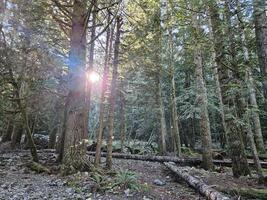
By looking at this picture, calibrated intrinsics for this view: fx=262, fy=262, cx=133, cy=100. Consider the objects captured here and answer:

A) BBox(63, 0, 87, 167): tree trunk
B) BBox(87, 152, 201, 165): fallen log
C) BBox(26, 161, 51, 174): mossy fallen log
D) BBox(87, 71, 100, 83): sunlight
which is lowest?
BBox(26, 161, 51, 174): mossy fallen log

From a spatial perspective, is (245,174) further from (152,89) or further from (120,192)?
(152,89)

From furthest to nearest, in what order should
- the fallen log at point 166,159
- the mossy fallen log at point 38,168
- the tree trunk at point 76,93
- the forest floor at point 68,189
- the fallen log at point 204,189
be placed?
the fallen log at point 166,159 → the mossy fallen log at point 38,168 → the tree trunk at point 76,93 → the forest floor at point 68,189 → the fallen log at point 204,189

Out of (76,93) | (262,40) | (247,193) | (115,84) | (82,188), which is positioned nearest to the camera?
(262,40)

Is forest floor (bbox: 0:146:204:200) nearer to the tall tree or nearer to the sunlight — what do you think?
the tall tree

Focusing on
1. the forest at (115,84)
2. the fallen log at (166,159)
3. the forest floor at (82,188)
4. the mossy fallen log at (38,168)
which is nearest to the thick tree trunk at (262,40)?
the forest at (115,84)

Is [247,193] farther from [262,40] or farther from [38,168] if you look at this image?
[38,168]

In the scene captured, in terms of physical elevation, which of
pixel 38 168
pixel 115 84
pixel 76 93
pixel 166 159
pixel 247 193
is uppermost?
pixel 115 84

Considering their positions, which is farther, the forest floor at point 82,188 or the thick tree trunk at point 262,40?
the forest floor at point 82,188

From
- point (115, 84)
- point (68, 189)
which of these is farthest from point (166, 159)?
point (68, 189)

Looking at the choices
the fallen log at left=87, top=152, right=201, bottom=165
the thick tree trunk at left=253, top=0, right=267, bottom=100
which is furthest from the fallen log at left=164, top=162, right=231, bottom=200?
the fallen log at left=87, top=152, right=201, bottom=165

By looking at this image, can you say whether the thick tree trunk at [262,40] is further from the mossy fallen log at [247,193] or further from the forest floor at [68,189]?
the forest floor at [68,189]

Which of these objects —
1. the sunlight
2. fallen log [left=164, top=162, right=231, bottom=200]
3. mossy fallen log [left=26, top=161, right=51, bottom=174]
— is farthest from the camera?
Answer: the sunlight

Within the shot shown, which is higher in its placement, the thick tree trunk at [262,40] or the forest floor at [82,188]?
the thick tree trunk at [262,40]

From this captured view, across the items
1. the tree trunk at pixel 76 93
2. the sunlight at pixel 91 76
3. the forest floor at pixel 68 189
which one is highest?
the sunlight at pixel 91 76
